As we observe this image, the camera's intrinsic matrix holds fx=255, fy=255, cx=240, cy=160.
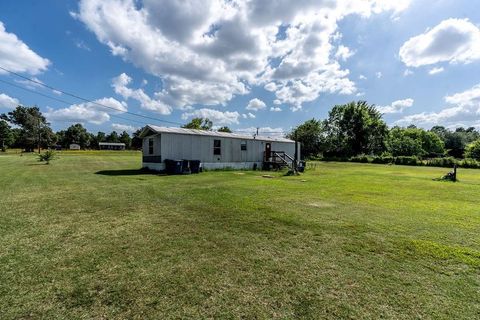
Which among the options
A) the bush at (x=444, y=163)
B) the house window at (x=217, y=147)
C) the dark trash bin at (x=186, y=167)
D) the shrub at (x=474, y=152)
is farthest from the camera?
the shrub at (x=474, y=152)

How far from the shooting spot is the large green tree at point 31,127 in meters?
63.6

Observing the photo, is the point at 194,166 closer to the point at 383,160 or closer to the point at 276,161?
the point at 276,161

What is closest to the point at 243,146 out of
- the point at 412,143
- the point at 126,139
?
the point at 412,143

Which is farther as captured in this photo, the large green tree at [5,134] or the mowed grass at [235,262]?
the large green tree at [5,134]

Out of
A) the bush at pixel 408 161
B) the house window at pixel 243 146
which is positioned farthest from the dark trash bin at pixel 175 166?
the bush at pixel 408 161

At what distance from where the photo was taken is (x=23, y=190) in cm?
903

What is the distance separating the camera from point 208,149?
1908 cm

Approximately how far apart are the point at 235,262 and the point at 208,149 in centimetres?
1577

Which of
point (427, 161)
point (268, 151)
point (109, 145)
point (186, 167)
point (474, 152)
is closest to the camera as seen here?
point (186, 167)

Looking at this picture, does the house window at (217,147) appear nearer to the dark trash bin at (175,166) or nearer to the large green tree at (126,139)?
the dark trash bin at (175,166)

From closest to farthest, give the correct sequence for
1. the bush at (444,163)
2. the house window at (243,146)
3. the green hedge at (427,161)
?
the house window at (243,146) → the green hedge at (427,161) → the bush at (444,163)

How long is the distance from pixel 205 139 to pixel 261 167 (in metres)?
5.93

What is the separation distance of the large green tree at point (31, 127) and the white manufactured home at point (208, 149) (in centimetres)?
6215

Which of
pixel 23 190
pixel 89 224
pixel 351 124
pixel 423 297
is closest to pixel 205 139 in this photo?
pixel 23 190
